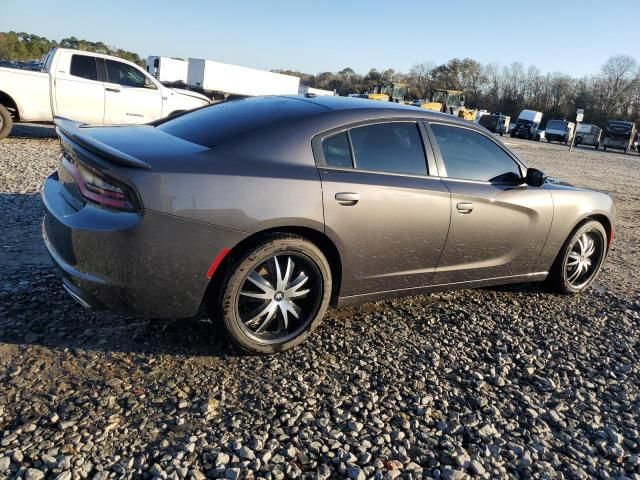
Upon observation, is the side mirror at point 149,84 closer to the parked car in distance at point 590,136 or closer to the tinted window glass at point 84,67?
the tinted window glass at point 84,67

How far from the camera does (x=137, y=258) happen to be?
261 centimetres

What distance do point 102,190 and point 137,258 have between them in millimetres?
414

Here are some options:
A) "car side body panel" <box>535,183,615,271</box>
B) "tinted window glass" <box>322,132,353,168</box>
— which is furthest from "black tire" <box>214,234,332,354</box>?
"car side body panel" <box>535,183,615,271</box>

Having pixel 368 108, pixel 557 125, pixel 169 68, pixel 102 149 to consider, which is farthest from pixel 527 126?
pixel 102 149

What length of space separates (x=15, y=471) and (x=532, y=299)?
4111 mm

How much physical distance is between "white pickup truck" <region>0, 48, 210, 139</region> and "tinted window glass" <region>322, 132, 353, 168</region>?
7883 mm

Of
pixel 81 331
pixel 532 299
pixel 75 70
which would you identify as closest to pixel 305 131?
pixel 81 331

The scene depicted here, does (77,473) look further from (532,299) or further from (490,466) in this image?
(532,299)

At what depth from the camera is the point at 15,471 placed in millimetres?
2025

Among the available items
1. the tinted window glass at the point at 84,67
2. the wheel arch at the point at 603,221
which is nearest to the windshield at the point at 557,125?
the tinted window glass at the point at 84,67

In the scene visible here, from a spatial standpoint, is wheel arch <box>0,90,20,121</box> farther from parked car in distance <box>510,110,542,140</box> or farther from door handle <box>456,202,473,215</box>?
parked car in distance <box>510,110,542,140</box>

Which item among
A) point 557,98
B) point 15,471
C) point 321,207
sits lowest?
point 15,471

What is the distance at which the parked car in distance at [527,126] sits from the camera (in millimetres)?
46750

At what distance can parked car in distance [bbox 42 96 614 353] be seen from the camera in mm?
2650
